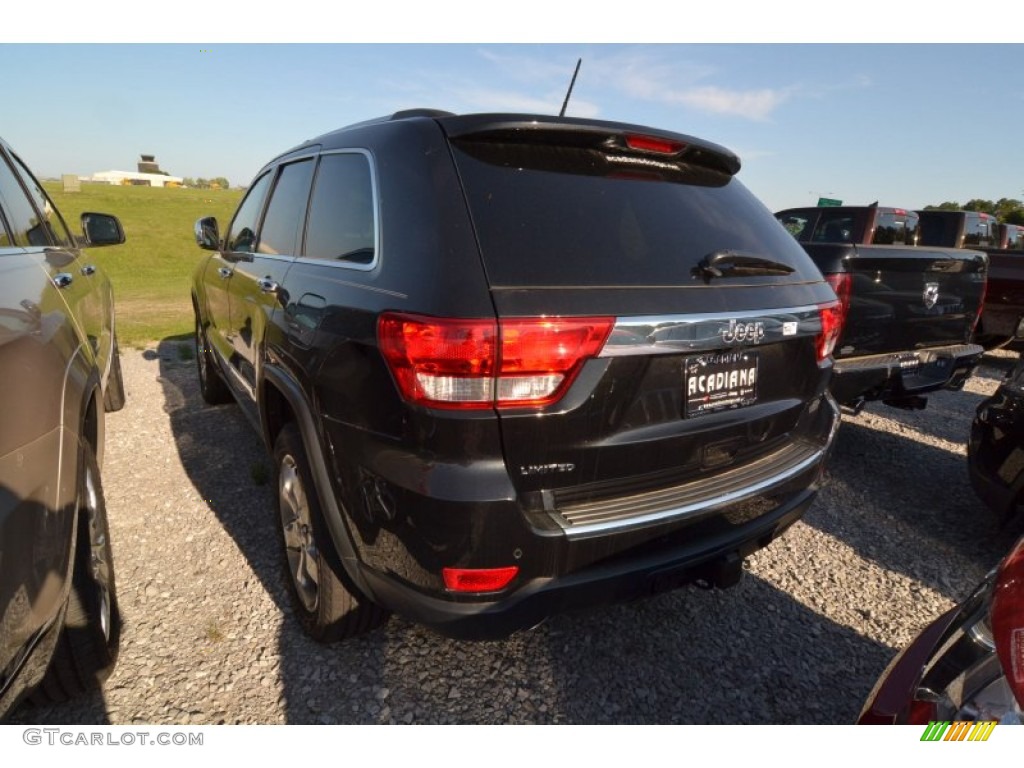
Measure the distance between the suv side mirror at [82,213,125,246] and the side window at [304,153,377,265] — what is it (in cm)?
235

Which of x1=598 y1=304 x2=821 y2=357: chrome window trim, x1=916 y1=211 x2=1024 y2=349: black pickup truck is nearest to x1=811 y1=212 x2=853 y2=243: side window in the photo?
x1=916 y1=211 x2=1024 y2=349: black pickup truck

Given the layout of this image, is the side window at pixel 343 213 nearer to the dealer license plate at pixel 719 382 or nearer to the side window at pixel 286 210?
the side window at pixel 286 210

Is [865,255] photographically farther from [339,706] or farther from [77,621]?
[77,621]

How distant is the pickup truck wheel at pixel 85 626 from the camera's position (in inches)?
71.6

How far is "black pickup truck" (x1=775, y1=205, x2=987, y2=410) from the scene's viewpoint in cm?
373

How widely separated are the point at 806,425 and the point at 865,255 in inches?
80.8

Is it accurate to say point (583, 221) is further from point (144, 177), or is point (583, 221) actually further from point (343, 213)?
point (144, 177)

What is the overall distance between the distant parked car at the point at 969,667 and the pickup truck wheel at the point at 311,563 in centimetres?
157

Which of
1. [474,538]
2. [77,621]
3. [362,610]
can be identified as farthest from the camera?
[362,610]

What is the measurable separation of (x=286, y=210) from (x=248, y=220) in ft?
2.83

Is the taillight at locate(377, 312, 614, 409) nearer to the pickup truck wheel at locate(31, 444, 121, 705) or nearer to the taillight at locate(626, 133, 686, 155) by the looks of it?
the taillight at locate(626, 133, 686, 155)

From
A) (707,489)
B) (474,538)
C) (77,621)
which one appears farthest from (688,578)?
Result: (77,621)

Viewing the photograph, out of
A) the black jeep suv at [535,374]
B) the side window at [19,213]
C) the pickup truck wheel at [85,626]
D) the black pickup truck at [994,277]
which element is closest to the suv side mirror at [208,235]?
the side window at [19,213]

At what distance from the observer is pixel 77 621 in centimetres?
184
